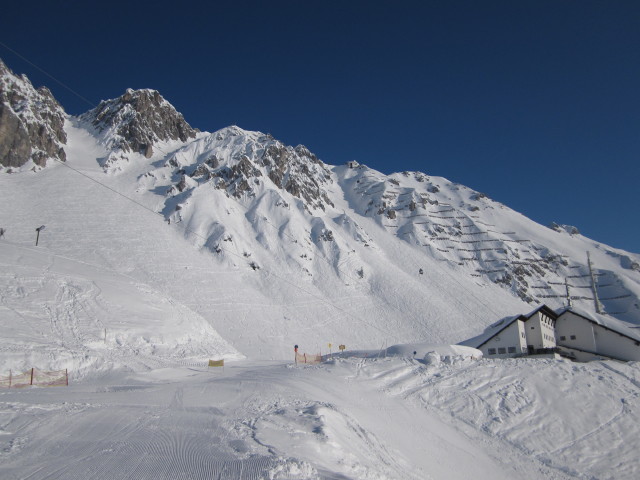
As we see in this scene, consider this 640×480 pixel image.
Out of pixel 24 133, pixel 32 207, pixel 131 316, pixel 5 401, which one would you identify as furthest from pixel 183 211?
pixel 5 401

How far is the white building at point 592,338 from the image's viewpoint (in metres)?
33.9

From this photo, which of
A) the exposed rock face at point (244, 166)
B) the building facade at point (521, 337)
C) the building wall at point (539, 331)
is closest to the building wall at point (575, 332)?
the building facade at point (521, 337)

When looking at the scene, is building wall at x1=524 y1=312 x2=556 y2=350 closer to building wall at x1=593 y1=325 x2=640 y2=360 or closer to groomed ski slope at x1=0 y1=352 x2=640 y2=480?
building wall at x1=593 y1=325 x2=640 y2=360

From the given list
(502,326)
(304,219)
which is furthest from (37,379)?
(304,219)

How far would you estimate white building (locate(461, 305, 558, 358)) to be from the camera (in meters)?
36.7

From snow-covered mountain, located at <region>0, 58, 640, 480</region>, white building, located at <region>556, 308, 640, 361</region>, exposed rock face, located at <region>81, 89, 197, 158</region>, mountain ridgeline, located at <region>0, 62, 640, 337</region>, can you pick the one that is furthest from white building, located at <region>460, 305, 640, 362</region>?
exposed rock face, located at <region>81, 89, 197, 158</region>

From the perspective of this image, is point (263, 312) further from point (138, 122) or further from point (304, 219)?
point (138, 122)

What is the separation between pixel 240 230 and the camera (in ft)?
242

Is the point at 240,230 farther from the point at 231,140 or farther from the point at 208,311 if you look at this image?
the point at 231,140

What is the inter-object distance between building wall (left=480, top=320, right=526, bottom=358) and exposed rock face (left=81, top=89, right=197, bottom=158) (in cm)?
8748

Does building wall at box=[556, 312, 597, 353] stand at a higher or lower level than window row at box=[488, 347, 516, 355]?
higher

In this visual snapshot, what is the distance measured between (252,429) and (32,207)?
68740mm

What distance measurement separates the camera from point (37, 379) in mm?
20312

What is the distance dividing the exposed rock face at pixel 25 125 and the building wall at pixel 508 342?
85090 millimetres
